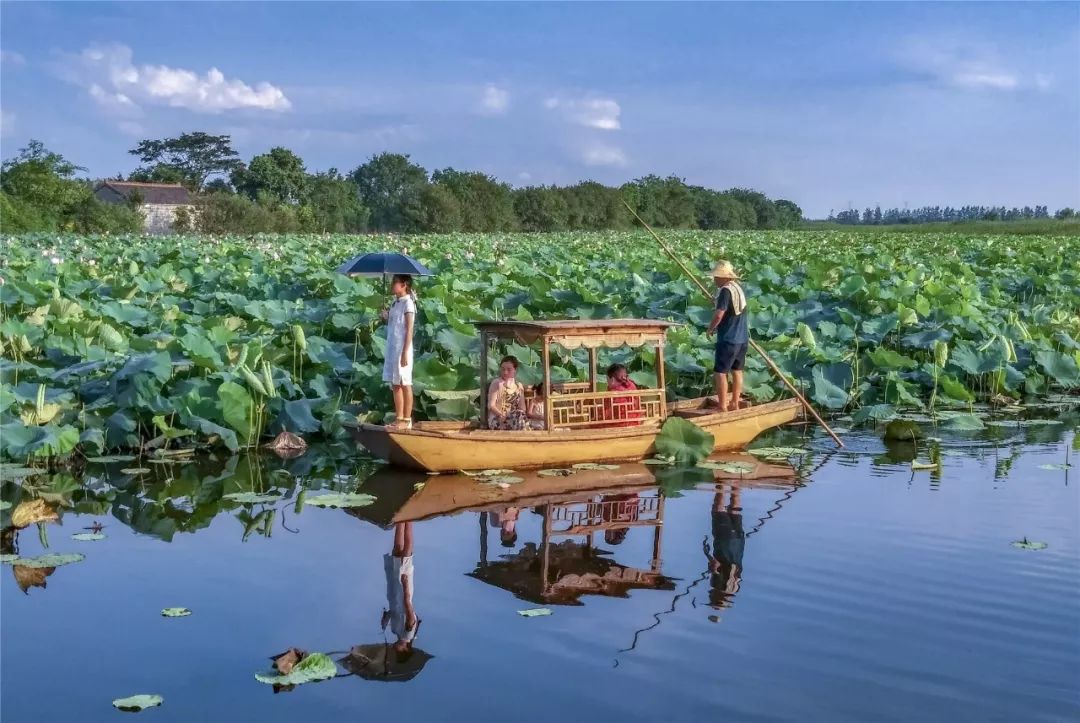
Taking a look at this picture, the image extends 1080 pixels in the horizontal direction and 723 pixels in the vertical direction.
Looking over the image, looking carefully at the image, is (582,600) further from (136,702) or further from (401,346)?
(401,346)

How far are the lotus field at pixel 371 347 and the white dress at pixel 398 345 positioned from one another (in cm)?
63

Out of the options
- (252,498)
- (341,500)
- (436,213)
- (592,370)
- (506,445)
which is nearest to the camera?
(341,500)

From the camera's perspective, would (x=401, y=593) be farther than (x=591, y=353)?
No

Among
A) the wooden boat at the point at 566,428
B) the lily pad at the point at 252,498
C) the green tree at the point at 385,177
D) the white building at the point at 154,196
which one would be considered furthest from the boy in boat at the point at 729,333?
the green tree at the point at 385,177

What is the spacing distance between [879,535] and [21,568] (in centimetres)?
387

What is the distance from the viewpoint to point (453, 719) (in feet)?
11.5

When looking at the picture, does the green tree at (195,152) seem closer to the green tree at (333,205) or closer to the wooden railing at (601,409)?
the green tree at (333,205)

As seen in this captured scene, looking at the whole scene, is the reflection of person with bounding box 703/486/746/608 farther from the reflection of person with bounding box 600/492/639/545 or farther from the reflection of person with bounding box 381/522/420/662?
the reflection of person with bounding box 381/522/420/662

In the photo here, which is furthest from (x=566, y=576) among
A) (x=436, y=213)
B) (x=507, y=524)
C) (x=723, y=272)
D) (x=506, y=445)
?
(x=436, y=213)

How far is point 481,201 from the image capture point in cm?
4975

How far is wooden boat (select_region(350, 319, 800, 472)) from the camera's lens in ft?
21.7

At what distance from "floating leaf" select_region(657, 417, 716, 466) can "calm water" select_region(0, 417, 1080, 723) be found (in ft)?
1.07

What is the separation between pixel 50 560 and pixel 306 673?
187 cm

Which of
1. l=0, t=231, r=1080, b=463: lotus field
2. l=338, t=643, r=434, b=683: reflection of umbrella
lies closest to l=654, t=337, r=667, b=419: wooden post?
l=0, t=231, r=1080, b=463: lotus field
